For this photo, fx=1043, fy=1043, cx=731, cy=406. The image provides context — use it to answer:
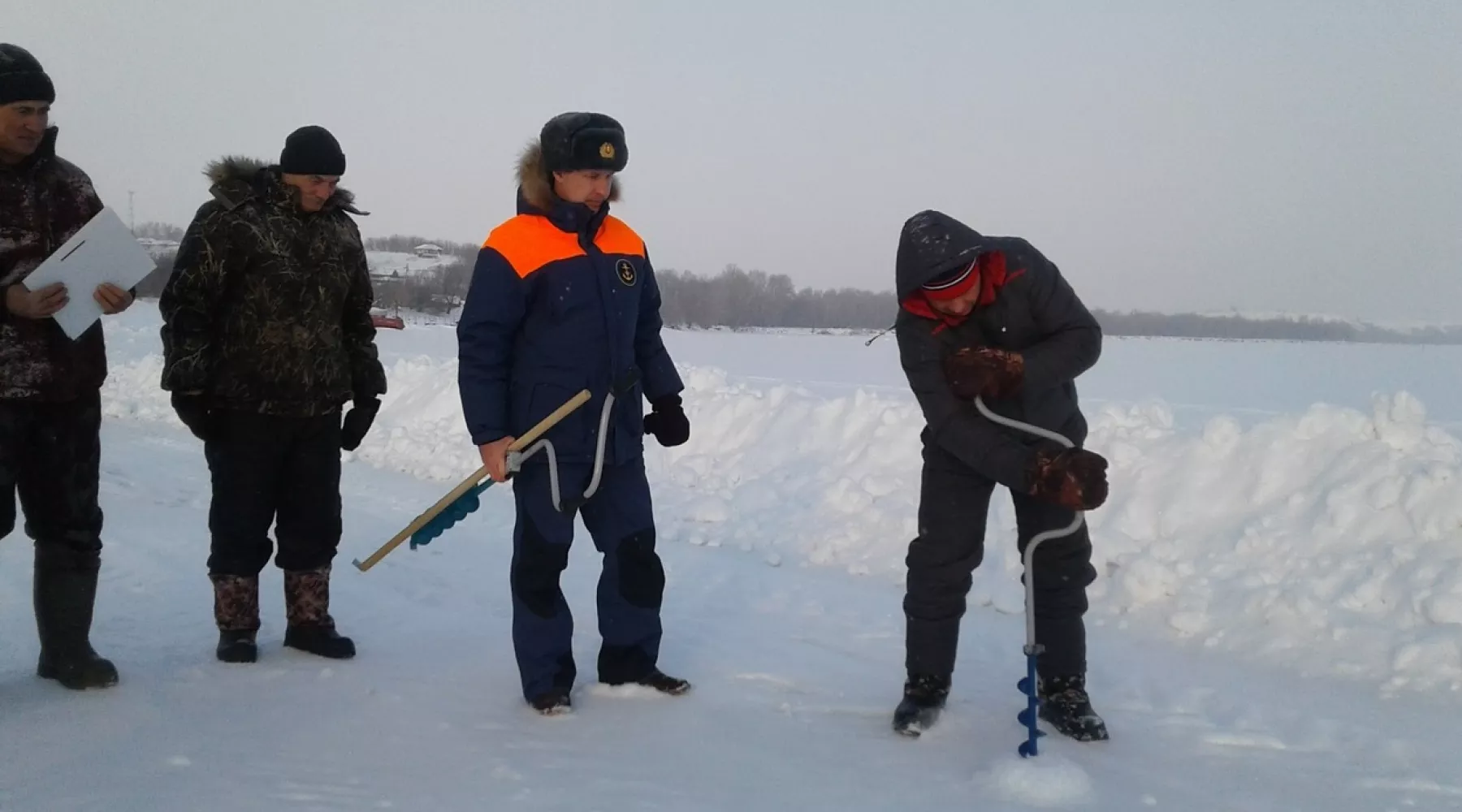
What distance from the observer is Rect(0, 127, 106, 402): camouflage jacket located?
10.8 feet

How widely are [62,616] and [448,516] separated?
1.31m

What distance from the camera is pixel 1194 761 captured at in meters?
3.10

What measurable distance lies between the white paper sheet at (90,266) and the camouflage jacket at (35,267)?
35 millimetres

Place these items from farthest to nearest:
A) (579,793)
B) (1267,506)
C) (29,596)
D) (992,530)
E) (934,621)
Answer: (992,530), (1267,506), (29,596), (934,621), (579,793)

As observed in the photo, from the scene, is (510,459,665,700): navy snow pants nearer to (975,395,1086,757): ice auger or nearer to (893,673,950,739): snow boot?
(893,673,950,739): snow boot

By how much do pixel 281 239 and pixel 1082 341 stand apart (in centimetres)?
284

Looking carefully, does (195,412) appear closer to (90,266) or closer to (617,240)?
(90,266)

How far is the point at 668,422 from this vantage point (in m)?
3.71

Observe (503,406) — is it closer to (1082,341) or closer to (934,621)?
(934,621)

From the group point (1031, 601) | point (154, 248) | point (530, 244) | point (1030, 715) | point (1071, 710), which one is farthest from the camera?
point (154, 248)

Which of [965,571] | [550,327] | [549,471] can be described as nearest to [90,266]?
[550,327]

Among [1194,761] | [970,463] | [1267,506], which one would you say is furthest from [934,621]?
[1267,506]

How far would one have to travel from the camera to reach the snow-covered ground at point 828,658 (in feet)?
9.36

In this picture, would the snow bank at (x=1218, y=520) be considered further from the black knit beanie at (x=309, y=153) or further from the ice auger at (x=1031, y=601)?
the black knit beanie at (x=309, y=153)
